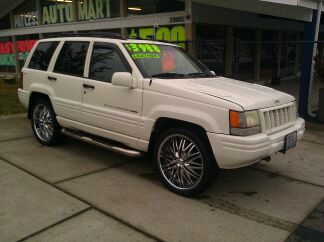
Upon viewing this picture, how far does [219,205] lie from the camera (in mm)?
4156

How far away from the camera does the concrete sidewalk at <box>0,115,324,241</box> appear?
353 cm

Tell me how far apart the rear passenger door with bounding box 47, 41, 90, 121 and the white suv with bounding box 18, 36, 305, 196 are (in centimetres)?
2

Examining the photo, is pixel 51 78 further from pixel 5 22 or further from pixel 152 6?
pixel 5 22

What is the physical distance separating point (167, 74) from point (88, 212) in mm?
2030

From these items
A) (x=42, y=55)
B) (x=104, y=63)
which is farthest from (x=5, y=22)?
(x=104, y=63)

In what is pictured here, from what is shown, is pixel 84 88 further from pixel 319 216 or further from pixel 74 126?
pixel 319 216

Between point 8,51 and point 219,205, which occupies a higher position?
point 8,51

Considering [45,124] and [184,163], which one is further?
[45,124]

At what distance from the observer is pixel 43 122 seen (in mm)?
6238

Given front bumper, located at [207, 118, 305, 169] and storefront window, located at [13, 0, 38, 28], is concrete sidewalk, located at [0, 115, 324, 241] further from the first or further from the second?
storefront window, located at [13, 0, 38, 28]

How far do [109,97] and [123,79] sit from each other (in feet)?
1.58

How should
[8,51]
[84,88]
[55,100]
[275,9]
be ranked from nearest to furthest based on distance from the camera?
1. [84,88]
2. [55,100]
3. [275,9]
4. [8,51]

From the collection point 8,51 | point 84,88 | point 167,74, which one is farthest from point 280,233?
point 8,51

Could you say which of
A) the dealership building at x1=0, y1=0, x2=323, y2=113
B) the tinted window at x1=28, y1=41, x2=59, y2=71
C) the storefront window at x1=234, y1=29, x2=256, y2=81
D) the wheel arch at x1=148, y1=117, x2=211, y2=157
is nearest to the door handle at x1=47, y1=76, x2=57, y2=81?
the tinted window at x1=28, y1=41, x2=59, y2=71
